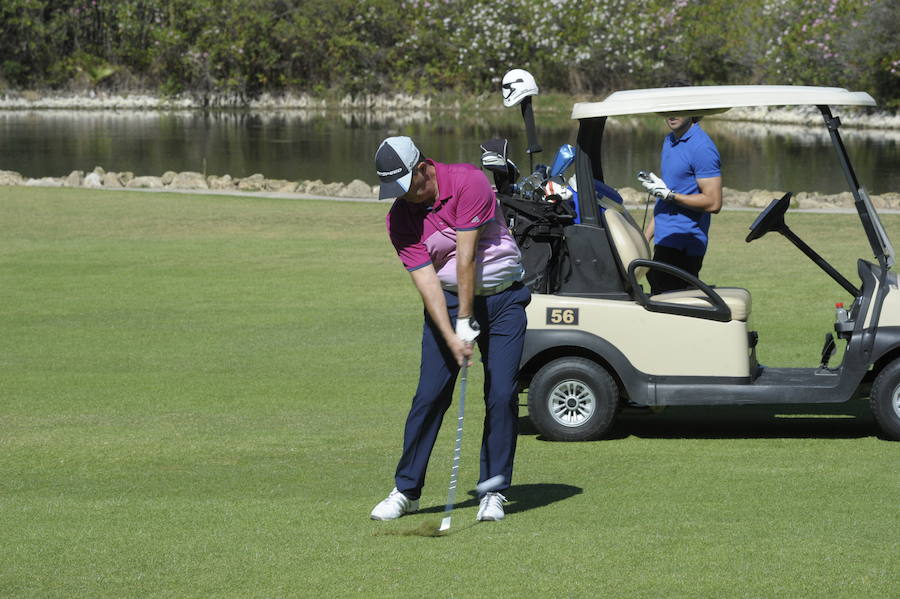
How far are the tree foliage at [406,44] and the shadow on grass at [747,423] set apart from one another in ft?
148

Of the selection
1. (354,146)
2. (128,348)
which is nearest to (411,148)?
(128,348)

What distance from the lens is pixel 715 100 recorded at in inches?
267

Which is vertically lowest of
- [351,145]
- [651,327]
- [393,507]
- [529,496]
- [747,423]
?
[351,145]

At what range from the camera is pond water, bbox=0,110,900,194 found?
32.8 m

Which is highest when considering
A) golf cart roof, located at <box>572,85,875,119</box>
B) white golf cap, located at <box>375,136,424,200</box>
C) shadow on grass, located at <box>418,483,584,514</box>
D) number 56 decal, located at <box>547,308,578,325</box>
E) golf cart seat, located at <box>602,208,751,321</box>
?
golf cart roof, located at <box>572,85,875,119</box>

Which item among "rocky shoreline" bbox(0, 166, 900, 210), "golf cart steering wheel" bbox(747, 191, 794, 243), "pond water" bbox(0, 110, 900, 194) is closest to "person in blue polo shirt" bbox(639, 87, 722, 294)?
"golf cart steering wheel" bbox(747, 191, 794, 243)

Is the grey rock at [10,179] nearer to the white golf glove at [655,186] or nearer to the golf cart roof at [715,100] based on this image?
the white golf glove at [655,186]

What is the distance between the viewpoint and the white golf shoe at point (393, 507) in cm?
534

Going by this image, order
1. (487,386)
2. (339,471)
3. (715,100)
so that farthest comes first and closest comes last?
(715,100), (339,471), (487,386)

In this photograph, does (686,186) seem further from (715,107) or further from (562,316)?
(562,316)

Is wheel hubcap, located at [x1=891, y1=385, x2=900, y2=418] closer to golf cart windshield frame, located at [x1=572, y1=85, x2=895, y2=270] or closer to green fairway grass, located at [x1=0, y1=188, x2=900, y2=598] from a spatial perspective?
green fairway grass, located at [x1=0, y1=188, x2=900, y2=598]

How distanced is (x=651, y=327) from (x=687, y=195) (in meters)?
1.21

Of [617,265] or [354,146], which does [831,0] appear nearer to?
[354,146]

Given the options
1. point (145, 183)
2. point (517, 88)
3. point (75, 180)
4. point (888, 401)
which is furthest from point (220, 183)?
point (888, 401)
